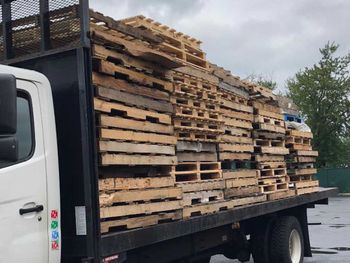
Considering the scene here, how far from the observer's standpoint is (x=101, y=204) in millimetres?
4012

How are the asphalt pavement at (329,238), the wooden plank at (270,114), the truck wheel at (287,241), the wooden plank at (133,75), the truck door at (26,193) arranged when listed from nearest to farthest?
the truck door at (26,193)
the wooden plank at (133,75)
the wooden plank at (270,114)
the truck wheel at (287,241)
the asphalt pavement at (329,238)

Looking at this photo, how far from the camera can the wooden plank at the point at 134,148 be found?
4145mm

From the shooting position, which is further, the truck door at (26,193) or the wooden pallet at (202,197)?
the wooden pallet at (202,197)

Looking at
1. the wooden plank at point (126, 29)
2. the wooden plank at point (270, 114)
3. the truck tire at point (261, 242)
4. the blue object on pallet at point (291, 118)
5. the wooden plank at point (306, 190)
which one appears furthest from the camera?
the blue object on pallet at point (291, 118)

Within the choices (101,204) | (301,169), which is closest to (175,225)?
(101,204)

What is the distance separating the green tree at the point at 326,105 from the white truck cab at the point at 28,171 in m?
36.8

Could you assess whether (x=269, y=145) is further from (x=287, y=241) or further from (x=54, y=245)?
(x=54, y=245)

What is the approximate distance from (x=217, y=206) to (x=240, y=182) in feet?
2.55

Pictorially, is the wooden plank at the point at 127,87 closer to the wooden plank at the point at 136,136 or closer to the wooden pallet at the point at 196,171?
the wooden plank at the point at 136,136

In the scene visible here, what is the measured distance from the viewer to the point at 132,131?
452 cm

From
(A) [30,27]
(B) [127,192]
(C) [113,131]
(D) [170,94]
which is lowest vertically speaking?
(B) [127,192]

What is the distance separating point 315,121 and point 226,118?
34.1m

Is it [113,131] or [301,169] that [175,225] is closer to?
[113,131]

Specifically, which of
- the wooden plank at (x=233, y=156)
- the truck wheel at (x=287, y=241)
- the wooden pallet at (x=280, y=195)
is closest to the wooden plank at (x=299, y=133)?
the wooden pallet at (x=280, y=195)
